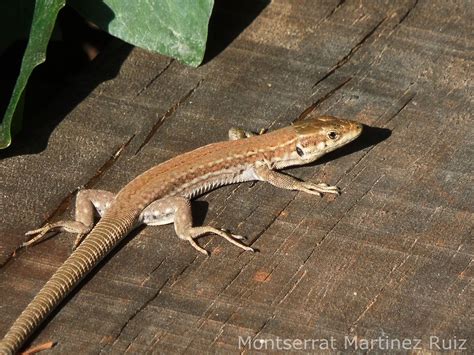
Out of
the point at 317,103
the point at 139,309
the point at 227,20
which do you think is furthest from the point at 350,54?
the point at 139,309

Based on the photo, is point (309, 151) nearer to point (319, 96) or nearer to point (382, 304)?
point (319, 96)

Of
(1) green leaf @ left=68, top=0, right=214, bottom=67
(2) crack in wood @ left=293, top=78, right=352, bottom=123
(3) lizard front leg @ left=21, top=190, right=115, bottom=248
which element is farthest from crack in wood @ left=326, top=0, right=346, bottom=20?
(3) lizard front leg @ left=21, top=190, right=115, bottom=248

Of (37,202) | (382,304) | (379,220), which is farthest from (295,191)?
(37,202)

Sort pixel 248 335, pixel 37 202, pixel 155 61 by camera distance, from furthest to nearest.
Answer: pixel 155 61
pixel 37 202
pixel 248 335

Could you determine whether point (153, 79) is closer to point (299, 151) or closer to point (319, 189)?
point (299, 151)

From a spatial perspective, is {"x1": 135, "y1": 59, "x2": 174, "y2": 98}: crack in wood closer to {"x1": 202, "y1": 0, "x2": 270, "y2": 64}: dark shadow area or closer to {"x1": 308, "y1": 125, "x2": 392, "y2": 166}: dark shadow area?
{"x1": 202, "y1": 0, "x2": 270, "y2": 64}: dark shadow area

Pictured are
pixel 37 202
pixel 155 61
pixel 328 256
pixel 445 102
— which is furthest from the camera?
pixel 155 61

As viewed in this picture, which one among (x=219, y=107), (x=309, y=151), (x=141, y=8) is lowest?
(x=309, y=151)

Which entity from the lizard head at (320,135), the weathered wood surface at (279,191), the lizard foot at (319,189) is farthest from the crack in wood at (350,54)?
the lizard foot at (319,189)
